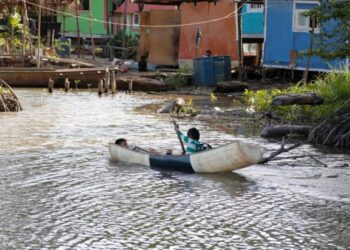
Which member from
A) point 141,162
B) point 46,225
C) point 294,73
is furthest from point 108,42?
point 46,225

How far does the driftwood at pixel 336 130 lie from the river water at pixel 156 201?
17.0 inches

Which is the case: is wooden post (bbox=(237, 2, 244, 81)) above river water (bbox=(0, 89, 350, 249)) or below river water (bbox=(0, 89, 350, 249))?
above

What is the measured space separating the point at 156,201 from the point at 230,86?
61.3 feet

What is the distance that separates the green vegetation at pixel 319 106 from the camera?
19.3m

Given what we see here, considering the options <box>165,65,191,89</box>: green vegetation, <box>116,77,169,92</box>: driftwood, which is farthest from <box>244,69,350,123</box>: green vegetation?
<box>165,65,191,89</box>: green vegetation

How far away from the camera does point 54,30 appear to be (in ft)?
154

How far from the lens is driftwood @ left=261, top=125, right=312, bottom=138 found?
18938 millimetres

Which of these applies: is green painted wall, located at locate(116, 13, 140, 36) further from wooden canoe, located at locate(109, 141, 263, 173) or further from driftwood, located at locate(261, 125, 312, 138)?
wooden canoe, located at locate(109, 141, 263, 173)

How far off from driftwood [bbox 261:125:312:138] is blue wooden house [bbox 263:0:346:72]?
10447mm

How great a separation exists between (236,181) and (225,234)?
3.63m

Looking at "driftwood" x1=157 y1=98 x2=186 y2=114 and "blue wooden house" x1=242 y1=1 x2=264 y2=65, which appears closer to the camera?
"driftwood" x1=157 y1=98 x2=186 y2=114

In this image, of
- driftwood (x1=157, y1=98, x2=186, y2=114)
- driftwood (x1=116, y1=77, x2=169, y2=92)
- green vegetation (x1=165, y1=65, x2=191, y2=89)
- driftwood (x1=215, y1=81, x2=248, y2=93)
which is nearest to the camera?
driftwood (x1=157, y1=98, x2=186, y2=114)

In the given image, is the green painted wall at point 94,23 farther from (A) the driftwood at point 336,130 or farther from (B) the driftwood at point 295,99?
(A) the driftwood at point 336,130

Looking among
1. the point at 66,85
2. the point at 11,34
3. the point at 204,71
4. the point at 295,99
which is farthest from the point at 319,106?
the point at 11,34
